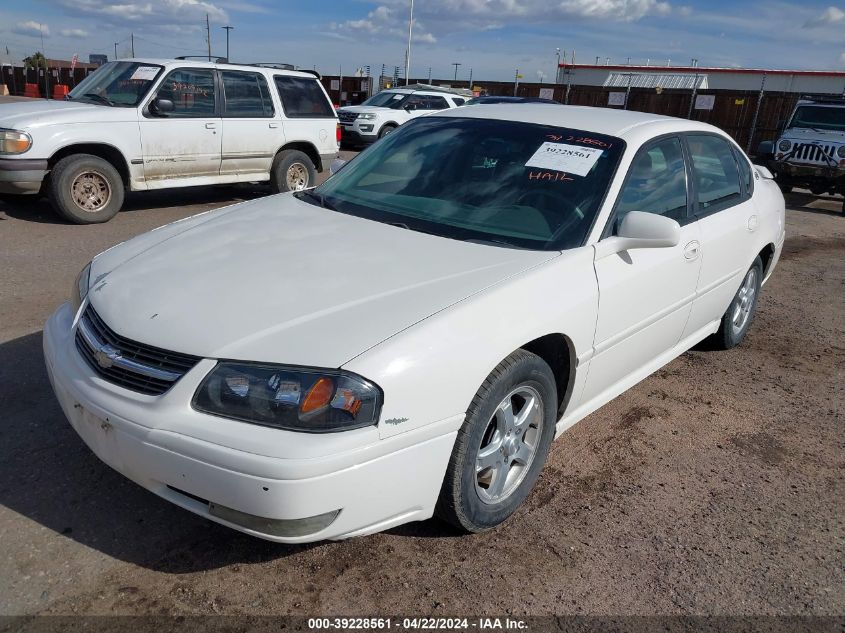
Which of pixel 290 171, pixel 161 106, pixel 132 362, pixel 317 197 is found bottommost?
pixel 290 171

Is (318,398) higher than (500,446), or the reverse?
(318,398)

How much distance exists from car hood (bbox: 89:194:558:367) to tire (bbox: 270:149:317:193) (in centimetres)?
641

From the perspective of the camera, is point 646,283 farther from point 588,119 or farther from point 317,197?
point 317,197

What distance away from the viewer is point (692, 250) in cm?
380

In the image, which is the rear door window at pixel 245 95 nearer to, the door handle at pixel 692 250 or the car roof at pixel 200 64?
the car roof at pixel 200 64


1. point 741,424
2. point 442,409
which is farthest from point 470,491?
point 741,424

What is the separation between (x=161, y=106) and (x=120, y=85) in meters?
0.70

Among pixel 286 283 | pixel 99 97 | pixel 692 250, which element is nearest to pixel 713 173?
pixel 692 250

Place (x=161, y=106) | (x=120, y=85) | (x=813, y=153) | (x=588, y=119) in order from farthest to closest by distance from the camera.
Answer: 1. (x=813, y=153)
2. (x=120, y=85)
3. (x=161, y=106)
4. (x=588, y=119)

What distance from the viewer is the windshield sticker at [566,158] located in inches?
133

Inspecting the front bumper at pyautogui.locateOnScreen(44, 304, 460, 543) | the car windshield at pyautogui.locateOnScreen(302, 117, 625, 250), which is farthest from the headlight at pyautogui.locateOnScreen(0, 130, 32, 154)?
the front bumper at pyautogui.locateOnScreen(44, 304, 460, 543)

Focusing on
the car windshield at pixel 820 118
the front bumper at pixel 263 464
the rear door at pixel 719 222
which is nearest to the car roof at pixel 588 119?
the rear door at pixel 719 222

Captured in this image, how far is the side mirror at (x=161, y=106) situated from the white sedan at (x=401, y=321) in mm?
4916

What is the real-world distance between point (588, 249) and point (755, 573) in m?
1.47
